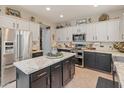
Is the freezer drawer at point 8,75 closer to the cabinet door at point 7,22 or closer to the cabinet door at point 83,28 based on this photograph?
the cabinet door at point 7,22

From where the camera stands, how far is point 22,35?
3418 millimetres

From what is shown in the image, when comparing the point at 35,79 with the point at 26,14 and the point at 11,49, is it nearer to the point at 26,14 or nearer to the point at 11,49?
the point at 11,49

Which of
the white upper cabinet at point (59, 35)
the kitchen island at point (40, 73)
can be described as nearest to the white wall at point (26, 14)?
the white upper cabinet at point (59, 35)

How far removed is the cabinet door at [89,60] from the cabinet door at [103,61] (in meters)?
0.19

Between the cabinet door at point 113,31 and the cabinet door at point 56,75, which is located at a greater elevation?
the cabinet door at point 113,31

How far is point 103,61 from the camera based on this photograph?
162 inches

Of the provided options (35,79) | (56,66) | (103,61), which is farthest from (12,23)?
(103,61)

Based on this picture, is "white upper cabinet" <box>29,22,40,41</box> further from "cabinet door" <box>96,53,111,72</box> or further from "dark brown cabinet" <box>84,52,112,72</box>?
"cabinet door" <box>96,53,111,72</box>

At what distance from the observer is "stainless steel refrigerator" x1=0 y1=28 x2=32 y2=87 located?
286cm

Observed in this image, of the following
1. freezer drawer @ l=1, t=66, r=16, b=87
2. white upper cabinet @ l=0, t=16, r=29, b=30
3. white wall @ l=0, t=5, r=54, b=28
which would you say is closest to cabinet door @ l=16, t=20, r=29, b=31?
white upper cabinet @ l=0, t=16, r=29, b=30

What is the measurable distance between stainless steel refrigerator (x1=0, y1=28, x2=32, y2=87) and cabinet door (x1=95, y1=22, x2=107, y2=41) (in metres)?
2.98

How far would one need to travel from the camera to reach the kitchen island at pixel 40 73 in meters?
1.70

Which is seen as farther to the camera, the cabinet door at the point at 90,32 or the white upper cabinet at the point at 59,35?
the white upper cabinet at the point at 59,35
